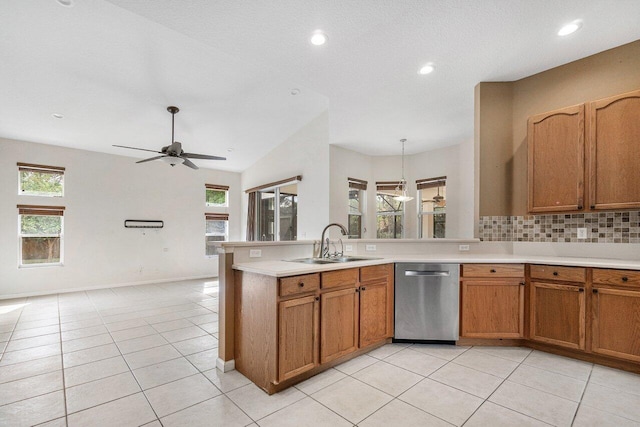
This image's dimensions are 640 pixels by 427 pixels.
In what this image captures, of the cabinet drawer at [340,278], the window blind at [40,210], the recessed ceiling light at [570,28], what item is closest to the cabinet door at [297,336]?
the cabinet drawer at [340,278]

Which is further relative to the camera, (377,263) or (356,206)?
(356,206)

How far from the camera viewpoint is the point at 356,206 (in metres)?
6.57

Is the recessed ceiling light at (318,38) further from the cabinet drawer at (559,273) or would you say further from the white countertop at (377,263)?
the cabinet drawer at (559,273)

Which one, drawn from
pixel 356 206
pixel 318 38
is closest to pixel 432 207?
pixel 356 206

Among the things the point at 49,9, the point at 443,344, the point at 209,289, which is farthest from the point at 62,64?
the point at 443,344

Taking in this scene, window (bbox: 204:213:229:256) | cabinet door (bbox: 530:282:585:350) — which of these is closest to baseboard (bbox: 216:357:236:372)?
cabinet door (bbox: 530:282:585:350)

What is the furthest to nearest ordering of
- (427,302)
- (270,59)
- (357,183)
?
1. (357,183)
2. (270,59)
3. (427,302)

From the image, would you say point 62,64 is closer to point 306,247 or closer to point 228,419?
point 306,247

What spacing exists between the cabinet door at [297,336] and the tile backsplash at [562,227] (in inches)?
96.2

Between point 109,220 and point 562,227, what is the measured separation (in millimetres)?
7833

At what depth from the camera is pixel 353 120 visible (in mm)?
4711

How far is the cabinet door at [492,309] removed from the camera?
9.39 feet

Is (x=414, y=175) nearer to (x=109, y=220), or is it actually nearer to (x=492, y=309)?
(x=492, y=309)

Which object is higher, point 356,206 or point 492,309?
point 356,206
